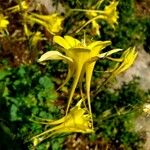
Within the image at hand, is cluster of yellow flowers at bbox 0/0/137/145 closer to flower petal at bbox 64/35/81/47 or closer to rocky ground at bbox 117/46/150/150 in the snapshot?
flower petal at bbox 64/35/81/47

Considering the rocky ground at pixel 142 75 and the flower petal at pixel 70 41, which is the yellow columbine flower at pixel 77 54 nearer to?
the flower petal at pixel 70 41

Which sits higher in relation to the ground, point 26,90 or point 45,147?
point 26,90

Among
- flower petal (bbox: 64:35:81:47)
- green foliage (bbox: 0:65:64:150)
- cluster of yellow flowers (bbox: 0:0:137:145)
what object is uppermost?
flower petal (bbox: 64:35:81:47)

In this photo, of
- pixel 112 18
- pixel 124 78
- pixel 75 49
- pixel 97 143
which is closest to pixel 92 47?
pixel 75 49

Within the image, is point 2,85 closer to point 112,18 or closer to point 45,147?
point 45,147

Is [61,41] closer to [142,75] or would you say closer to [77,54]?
[77,54]

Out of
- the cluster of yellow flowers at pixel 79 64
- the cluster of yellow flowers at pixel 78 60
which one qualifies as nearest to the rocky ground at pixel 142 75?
the cluster of yellow flowers at pixel 79 64

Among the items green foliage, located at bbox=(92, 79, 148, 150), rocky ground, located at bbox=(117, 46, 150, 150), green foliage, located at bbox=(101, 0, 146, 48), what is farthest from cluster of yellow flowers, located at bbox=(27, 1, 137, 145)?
green foliage, located at bbox=(101, 0, 146, 48)

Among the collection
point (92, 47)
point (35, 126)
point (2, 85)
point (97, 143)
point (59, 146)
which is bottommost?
point (97, 143)
